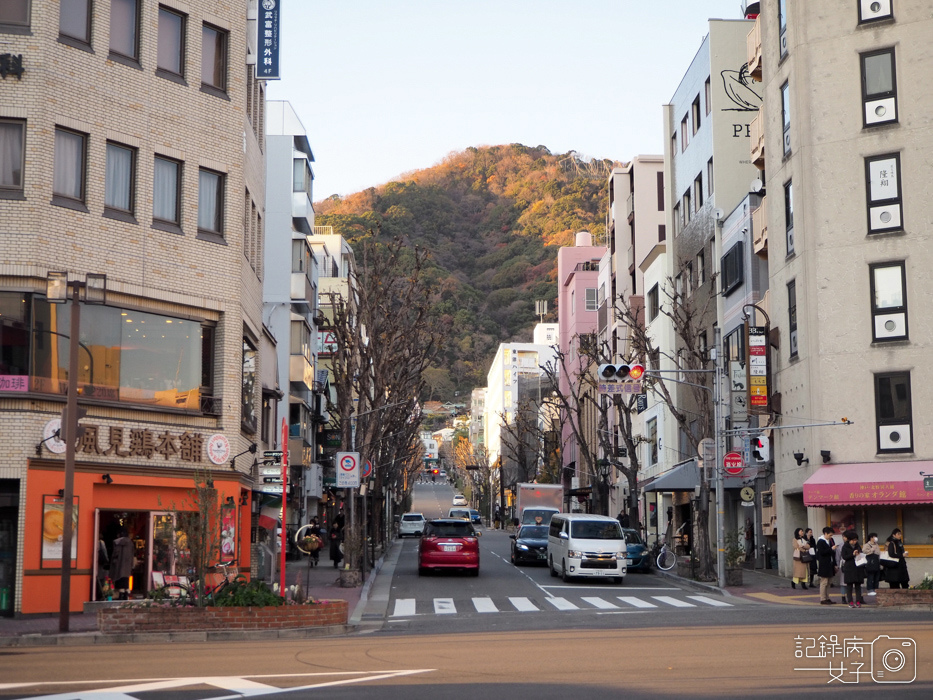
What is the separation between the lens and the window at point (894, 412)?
34000 millimetres

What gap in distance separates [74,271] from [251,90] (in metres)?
9.54

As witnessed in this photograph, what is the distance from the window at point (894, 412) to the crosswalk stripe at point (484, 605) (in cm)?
1303

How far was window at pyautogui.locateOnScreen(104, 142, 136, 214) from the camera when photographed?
27625 millimetres

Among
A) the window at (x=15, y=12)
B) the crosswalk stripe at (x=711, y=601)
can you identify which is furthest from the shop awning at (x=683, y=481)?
the window at (x=15, y=12)

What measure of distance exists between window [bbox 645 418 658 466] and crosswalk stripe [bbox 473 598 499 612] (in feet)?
112

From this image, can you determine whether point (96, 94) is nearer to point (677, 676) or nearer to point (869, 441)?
point (677, 676)

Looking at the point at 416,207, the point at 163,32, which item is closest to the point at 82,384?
the point at 163,32

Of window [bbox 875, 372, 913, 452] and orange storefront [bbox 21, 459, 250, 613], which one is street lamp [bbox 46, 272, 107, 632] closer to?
orange storefront [bbox 21, 459, 250, 613]

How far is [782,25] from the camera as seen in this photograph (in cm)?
3906

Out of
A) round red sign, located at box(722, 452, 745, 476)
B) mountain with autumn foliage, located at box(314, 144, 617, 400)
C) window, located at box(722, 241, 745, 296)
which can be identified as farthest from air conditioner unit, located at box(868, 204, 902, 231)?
mountain with autumn foliage, located at box(314, 144, 617, 400)

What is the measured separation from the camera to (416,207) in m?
167

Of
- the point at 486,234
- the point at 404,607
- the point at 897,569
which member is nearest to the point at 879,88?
the point at 897,569

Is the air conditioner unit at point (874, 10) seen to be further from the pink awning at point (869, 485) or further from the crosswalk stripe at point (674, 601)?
the crosswalk stripe at point (674, 601)

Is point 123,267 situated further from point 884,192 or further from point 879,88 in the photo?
point 879,88
